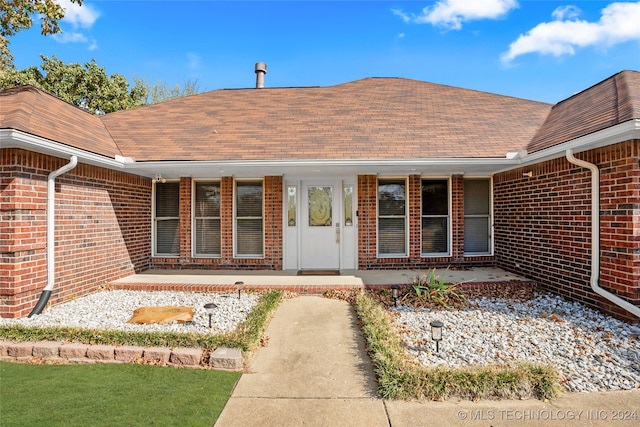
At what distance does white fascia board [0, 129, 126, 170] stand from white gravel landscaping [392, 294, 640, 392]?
5.77 m

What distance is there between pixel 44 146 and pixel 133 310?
9.12 ft

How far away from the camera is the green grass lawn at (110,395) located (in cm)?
262

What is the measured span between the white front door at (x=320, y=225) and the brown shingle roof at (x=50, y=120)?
4222 millimetres

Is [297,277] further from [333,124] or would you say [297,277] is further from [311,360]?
[333,124]

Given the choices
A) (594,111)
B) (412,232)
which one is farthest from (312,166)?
(594,111)

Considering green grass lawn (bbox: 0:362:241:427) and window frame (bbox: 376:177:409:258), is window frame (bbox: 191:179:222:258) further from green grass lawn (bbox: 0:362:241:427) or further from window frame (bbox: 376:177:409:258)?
green grass lawn (bbox: 0:362:241:427)

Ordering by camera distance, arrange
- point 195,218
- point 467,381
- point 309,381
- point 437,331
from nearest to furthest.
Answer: point 467,381, point 309,381, point 437,331, point 195,218

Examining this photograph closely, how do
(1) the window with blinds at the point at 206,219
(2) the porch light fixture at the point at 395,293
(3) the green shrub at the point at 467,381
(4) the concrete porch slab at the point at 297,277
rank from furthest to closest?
1. (1) the window with blinds at the point at 206,219
2. (4) the concrete porch slab at the point at 297,277
3. (2) the porch light fixture at the point at 395,293
4. (3) the green shrub at the point at 467,381

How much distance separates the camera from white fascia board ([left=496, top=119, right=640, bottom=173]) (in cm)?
403

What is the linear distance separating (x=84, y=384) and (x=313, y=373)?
2.28 meters

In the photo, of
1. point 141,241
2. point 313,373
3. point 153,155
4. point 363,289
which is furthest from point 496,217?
point 141,241

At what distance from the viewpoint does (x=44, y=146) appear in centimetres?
466

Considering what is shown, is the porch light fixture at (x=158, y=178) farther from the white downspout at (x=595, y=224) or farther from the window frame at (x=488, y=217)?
the white downspout at (x=595, y=224)

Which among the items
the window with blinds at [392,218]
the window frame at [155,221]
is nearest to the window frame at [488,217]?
the window with blinds at [392,218]
